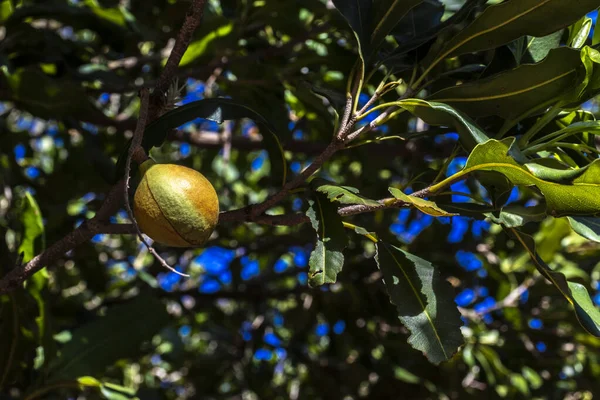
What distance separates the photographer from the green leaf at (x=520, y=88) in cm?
133

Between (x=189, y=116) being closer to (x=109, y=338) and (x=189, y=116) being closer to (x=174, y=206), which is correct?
(x=174, y=206)

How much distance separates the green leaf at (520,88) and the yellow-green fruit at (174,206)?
0.58 m

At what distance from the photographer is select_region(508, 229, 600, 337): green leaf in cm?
133

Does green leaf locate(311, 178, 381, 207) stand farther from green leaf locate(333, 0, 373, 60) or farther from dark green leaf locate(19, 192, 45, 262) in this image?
dark green leaf locate(19, 192, 45, 262)

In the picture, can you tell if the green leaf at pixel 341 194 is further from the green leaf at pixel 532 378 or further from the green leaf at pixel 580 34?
the green leaf at pixel 532 378

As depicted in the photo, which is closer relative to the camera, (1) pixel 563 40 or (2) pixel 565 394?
(1) pixel 563 40

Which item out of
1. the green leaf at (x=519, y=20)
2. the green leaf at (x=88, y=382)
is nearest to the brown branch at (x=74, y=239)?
the green leaf at (x=88, y=382)

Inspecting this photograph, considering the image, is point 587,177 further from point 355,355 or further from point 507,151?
point 355,355

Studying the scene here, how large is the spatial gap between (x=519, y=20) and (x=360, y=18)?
347 millimetres

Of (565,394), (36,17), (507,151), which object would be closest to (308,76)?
(36,17)

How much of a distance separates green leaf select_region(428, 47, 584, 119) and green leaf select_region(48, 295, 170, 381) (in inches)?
46.7

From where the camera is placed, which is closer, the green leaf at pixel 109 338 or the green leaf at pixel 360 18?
the green leaf at pixel 360 18

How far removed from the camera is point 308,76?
2.44m

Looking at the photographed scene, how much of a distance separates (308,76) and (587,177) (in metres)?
1.41
